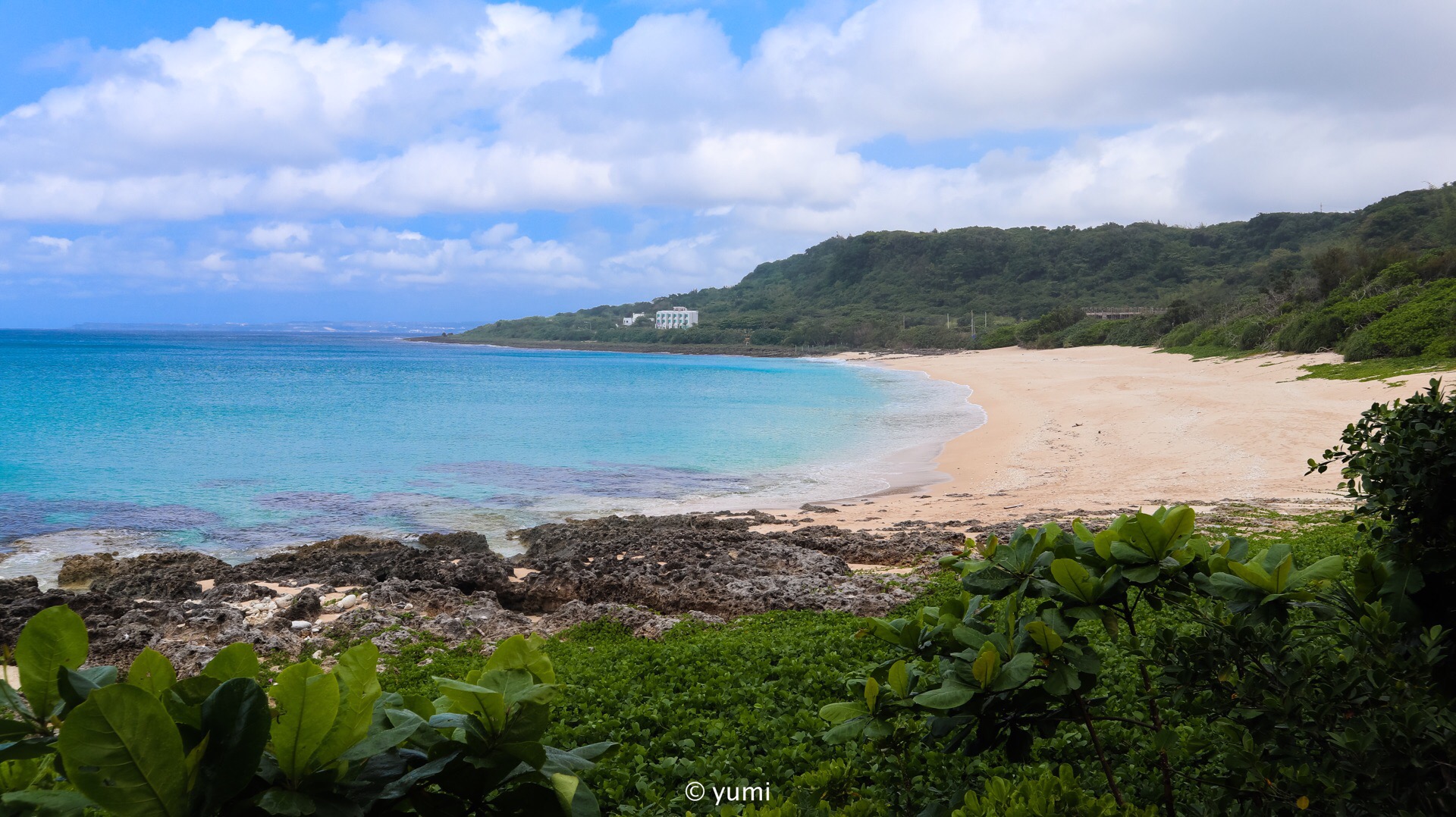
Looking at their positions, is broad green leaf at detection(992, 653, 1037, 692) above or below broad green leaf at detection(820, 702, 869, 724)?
above

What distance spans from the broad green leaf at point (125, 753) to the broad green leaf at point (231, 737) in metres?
0.05

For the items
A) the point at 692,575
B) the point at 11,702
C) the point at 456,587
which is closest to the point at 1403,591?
the point at 11,702

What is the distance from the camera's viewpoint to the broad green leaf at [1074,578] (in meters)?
1.82

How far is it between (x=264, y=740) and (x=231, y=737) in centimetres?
4

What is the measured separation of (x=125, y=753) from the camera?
39.9 inches

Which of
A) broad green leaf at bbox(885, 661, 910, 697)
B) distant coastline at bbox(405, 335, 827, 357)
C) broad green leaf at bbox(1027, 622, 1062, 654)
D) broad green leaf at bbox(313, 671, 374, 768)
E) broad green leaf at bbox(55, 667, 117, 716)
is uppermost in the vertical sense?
distant coastline at bbox(405, 335, 827, 357)

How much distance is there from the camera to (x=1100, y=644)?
5.05 metres

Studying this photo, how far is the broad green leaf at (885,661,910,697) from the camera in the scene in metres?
1.79

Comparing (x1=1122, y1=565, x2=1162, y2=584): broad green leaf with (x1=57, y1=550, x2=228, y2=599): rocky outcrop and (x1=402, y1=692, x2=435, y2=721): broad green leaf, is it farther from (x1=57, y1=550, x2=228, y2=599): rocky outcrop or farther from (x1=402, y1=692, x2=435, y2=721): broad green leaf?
(x1=57, y1=550, x2=228, y2=599): rocky outcrop

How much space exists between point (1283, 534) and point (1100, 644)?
17.2 ft

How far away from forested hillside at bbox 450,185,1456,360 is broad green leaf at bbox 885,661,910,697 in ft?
108

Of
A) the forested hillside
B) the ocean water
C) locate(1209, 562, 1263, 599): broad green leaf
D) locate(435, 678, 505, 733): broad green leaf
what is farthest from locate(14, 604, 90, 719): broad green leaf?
the forested hillside

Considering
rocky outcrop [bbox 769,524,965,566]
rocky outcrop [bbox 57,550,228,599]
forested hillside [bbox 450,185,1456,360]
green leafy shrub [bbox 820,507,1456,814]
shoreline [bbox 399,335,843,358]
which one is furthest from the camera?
shoreline [bbox 399,335,843,358]

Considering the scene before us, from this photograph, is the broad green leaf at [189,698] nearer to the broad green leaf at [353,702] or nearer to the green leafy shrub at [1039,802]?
the broad green leaf at [353,702]
